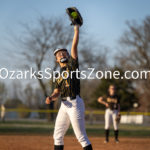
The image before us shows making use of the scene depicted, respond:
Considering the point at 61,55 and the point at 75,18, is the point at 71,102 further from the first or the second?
the point at 75,18

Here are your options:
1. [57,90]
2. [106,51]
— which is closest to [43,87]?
[106,51]

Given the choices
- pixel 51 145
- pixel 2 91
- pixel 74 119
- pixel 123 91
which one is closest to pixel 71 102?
pixel 74 119

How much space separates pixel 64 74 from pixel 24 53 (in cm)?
3456

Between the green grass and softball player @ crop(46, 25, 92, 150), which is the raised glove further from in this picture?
the green grass

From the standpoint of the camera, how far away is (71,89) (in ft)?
20.0

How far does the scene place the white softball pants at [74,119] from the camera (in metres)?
5.94

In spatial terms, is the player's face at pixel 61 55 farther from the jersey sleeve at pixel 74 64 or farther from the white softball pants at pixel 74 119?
the white softball pants at pixel 74 119

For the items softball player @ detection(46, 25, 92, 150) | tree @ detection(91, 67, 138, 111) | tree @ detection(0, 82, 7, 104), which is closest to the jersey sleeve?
softball player @ detection(46, 25, 92, 150)

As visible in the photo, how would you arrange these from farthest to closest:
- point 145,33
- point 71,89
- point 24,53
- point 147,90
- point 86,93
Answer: point 86,93, point 147,90, point 145,33, point 24,53, point 71,89

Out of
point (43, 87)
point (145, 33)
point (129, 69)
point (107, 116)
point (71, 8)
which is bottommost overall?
point (107, 116)

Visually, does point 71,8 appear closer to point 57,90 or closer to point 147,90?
point 57,90

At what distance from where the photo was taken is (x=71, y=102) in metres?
6.01

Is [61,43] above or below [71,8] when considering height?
above

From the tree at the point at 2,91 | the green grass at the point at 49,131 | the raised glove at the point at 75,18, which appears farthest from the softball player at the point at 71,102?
the tree at the point at 2,91
